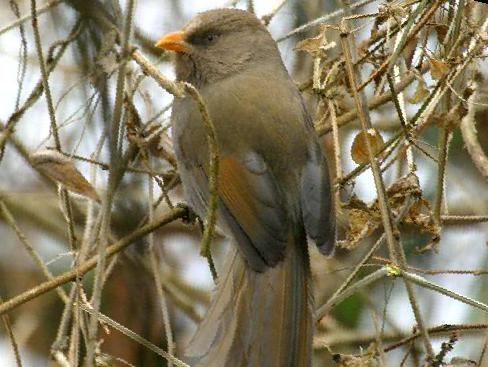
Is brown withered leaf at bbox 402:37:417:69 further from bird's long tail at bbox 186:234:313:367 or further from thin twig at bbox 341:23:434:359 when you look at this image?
bird's long tail at bbox 186:234:313:367

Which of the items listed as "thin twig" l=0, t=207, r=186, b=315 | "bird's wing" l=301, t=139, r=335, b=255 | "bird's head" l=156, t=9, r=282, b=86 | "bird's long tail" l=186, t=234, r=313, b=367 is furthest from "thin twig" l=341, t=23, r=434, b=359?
"bird's head" l=156, t=9, r=282, b=86

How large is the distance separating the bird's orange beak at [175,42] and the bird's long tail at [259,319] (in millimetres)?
1019

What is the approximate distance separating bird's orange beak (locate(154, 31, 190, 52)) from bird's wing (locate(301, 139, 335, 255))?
765mm

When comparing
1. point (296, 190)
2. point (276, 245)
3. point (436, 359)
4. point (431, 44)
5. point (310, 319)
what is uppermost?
point (431, 44)

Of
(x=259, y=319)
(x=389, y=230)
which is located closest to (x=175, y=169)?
(x=259, y=319)

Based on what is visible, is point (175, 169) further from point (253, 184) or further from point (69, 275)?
point (69, 275)

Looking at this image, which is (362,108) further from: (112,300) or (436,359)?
(112,300)

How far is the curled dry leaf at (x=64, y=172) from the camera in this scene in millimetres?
3074

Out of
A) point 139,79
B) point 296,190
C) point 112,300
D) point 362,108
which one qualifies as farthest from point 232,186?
point 112,300

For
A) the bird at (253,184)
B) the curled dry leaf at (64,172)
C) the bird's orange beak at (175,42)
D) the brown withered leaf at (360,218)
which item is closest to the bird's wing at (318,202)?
the bird at (253,184)

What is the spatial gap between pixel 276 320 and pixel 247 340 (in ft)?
0.38

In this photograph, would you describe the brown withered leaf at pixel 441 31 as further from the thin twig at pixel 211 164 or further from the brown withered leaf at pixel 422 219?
the thin twig at pixel 211 164

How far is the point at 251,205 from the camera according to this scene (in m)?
3.68

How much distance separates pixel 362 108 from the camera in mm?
3137
